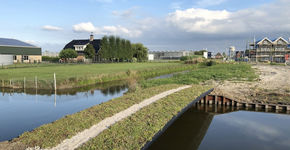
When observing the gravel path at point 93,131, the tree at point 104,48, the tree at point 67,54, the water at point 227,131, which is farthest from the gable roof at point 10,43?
the gravel path at point 93,131

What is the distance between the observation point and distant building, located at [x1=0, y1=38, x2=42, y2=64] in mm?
57822

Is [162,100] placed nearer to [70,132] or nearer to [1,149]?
[70,132]

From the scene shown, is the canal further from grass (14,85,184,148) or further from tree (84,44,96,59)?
tree (84,44,96,59)

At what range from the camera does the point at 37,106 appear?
55.9 feet

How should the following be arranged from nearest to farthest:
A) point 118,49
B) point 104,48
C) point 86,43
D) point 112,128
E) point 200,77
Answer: point 112,128
point 200,77
point 104,48
point 118,49
point 86,43

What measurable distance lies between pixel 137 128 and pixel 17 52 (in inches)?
2569

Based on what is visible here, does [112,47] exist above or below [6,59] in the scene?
above

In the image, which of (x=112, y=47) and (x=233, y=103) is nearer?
(x=233, y=103)

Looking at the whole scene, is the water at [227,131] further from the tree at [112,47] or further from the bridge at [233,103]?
the tree at [112,47]

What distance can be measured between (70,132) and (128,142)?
2284 mm

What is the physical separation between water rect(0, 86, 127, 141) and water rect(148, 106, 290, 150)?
24.0 feet

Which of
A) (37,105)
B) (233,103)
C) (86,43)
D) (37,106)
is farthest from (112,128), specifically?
(86,43)

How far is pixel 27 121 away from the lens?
13.4 m

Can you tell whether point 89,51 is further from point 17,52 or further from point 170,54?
point 170,54
